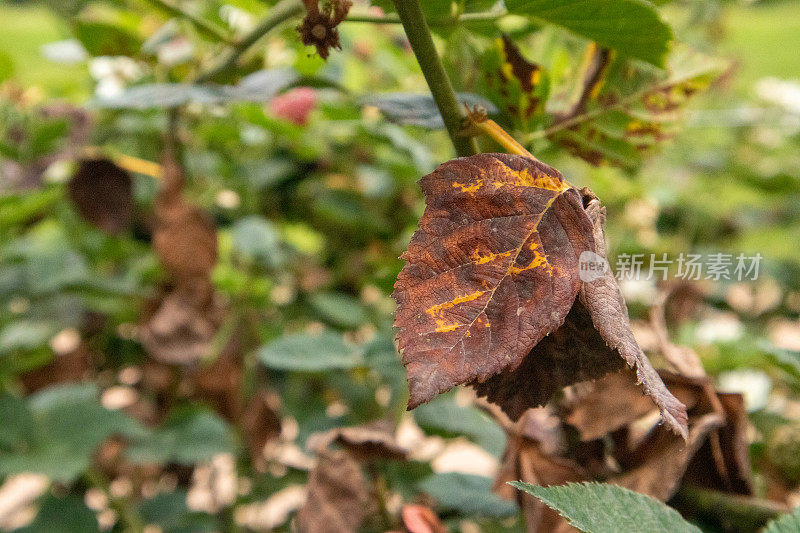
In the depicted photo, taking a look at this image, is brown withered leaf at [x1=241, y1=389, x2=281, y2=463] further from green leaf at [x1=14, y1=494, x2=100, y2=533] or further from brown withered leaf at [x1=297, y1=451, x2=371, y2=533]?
brown withered leaf at [x1=297, y1=451, x2=371, y2=533]

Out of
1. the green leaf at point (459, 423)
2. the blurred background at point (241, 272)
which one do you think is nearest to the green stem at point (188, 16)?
the blurred background at point (241, 272)

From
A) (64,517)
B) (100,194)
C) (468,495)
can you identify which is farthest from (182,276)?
(468,495)

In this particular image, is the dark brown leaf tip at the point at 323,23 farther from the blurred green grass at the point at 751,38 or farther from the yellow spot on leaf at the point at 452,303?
the blurred green grass at the point at 751,38

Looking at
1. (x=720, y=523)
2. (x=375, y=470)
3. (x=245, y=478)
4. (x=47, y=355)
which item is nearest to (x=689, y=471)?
(x=720, y=523)

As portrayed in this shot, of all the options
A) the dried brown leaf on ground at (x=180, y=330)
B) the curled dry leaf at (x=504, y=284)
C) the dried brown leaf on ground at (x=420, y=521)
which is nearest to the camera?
the curled dry leaf at (x=504, y=284)

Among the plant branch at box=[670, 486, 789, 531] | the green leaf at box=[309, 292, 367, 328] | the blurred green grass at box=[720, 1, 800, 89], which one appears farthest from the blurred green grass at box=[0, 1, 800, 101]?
the plant branch at box=[670, 486, 789, 531]

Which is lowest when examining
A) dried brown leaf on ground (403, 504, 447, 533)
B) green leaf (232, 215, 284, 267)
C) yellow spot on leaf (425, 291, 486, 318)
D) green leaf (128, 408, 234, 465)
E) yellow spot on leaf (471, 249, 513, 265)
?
green leaf (128, 408, 234, 465)
